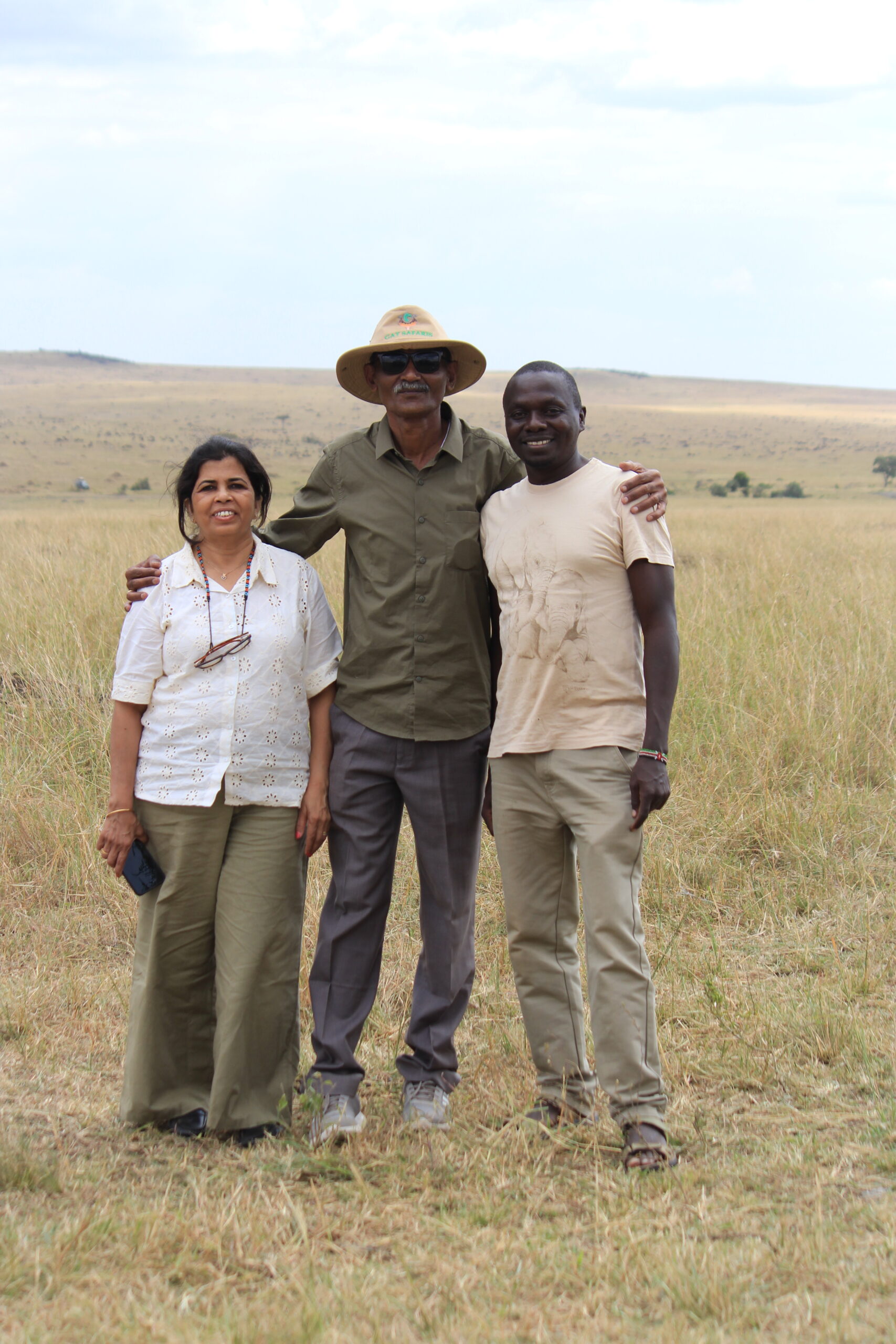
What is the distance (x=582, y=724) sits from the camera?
326 centimetres

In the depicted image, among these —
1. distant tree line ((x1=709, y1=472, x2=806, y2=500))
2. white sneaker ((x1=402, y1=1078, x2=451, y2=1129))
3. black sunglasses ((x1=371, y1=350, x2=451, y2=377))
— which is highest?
black sunglasses ((x1=371, y1=350, x2=451, y2=377))

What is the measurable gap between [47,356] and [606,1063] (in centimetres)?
15111

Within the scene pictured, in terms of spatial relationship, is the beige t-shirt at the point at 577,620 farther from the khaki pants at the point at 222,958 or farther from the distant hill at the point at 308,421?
the distant hill at the point at 308,421

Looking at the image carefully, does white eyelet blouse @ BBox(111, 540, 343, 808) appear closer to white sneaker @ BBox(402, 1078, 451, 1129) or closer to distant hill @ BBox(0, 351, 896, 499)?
white sneaker @ BBox(402, 1078, 451, 1129)

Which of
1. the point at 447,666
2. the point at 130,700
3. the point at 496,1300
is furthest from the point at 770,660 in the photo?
the point at 496,1300

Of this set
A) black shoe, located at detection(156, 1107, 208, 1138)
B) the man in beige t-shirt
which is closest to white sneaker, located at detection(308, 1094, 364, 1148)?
black shoe, located at detection(156, 1107, 208, 1138)

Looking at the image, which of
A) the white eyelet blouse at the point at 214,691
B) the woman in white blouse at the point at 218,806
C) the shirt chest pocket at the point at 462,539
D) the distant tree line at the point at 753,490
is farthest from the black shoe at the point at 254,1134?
the distant tree line at the point at 753,490

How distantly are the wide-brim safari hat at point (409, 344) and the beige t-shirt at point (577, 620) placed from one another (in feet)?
1.90

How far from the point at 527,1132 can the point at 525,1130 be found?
0.02 meters

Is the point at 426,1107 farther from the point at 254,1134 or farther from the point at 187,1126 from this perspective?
the point at 187,1126

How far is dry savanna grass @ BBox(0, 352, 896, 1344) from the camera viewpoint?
2.47m

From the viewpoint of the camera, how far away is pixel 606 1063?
320 centimetres

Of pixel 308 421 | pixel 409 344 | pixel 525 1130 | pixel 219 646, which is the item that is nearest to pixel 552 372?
pixel 409 344

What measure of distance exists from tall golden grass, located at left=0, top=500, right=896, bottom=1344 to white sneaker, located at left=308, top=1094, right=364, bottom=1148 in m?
0.06
